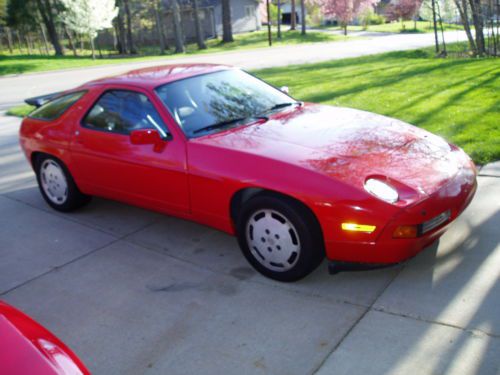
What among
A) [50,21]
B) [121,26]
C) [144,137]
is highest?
[50,21]

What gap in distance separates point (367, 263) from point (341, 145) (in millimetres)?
953

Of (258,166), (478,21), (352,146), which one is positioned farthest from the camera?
(478,21)

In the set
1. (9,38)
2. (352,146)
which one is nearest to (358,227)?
(352,146)

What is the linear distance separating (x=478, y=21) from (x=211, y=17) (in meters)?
→ 38.1

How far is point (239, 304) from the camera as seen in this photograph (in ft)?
11.6

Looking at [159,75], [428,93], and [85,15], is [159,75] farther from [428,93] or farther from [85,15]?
[85,15]

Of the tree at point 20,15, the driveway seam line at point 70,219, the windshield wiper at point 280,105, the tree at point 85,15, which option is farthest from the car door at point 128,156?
the tree at point 20,15

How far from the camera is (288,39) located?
4094 centimetres

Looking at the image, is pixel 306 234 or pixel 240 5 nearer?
pixel 306 234

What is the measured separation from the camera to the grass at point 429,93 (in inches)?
266

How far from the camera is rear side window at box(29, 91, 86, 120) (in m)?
5.26

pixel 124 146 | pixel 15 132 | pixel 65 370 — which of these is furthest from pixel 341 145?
pixel 15 132

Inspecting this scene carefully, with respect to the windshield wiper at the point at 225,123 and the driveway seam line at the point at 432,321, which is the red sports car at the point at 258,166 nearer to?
the windshield wiper at the point at 225,123

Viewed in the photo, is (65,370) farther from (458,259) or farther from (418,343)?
(458,259)
